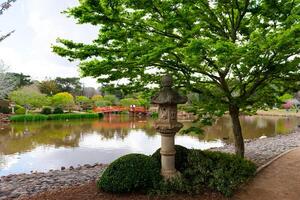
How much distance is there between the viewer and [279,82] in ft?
29.9

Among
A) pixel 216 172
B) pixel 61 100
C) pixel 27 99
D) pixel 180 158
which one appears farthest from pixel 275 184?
pixel 61 100

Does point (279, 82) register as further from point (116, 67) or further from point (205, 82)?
point (116, 67)

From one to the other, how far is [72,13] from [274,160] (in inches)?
313

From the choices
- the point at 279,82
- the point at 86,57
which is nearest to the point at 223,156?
the point at 279,82

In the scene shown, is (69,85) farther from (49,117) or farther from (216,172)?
(216,172)

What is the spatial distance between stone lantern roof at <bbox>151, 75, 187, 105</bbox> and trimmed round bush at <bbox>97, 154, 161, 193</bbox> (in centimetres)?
137

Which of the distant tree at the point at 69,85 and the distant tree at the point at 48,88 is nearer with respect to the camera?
the distant tree at the point at 48,88

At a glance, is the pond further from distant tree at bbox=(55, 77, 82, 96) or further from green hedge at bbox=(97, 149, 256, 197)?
distant tree at bbox=(55, 77, 82, 96)

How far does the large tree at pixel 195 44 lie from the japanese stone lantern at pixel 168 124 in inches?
33.5

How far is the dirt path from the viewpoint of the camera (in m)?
6.91

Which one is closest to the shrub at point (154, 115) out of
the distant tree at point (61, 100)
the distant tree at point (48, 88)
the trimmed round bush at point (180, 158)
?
the distant tree at point (61, 100)

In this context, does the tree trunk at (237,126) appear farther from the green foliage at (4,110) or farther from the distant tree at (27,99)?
the green foliage at (4,110)

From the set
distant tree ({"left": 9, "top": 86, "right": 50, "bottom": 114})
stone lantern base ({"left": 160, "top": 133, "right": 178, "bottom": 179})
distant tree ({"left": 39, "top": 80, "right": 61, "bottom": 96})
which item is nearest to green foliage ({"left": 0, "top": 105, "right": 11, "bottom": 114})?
distant tree ({"left": 9, "top": 86, "right": 50, "bottom": 114})

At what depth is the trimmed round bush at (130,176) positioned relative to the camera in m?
6.59
